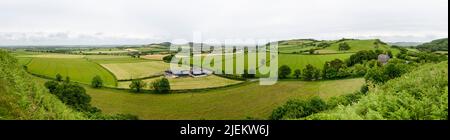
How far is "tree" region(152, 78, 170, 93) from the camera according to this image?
48.7ft

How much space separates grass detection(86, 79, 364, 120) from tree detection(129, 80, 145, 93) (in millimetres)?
253

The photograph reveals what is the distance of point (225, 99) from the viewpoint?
15.0 meters

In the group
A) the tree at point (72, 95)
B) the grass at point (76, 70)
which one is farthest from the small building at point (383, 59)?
the tree at point (72, 95)

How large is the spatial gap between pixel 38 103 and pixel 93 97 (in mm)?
5583

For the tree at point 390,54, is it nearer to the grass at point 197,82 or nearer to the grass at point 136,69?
the grass at point 197,82

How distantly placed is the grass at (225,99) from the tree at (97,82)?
0.21 meters

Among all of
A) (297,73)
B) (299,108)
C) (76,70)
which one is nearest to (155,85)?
(76,70)

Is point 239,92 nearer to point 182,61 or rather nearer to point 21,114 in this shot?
point 182,61

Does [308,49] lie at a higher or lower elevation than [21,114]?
higher

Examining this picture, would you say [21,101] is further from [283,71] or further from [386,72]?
[386,72]

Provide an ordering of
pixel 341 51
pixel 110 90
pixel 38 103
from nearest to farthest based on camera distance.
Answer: pixel 38 103 → pixel 110 90 → pixel 341 51

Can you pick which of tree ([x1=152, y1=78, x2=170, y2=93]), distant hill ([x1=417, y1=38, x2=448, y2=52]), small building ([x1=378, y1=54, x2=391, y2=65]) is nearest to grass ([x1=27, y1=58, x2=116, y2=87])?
tree ([x1=152, y1=78, x2=170, y2=93])
